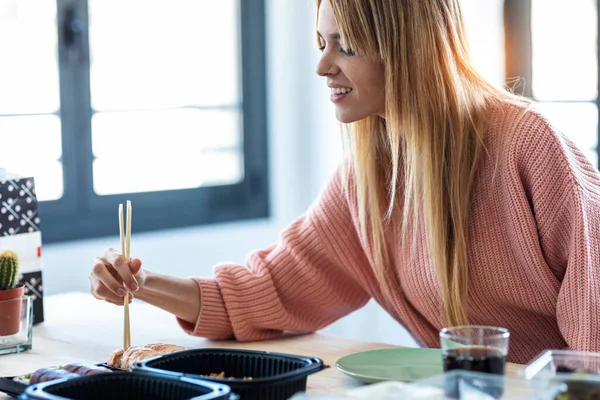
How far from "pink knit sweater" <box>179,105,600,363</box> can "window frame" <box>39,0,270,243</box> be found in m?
1.31

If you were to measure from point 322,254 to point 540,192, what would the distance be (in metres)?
0.48

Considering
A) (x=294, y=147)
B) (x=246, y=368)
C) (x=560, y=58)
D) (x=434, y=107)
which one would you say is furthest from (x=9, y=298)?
(x=560, y=58)

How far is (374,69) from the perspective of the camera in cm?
161

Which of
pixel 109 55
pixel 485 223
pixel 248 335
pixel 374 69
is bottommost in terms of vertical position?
pixel 248 335

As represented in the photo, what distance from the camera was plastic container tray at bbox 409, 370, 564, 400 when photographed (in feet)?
2.89

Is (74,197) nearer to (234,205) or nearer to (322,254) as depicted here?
(234,205)

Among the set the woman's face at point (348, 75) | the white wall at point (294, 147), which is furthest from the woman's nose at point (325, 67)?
the white wall at point (294, 147)

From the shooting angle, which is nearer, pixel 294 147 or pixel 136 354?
pixel 136 354

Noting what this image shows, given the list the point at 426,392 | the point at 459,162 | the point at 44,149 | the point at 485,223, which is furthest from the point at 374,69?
the point at 44,149

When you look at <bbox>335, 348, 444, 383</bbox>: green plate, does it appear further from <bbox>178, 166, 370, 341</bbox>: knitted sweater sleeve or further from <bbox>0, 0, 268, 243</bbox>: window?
<bbox>0, 0, 268, 243</bbox>: window

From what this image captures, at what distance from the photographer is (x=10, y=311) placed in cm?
152

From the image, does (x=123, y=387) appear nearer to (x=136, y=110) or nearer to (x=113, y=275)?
(x=113, y=275)

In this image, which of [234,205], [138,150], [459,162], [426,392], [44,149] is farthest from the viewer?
[234,205]

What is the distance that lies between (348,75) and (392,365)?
56cm
